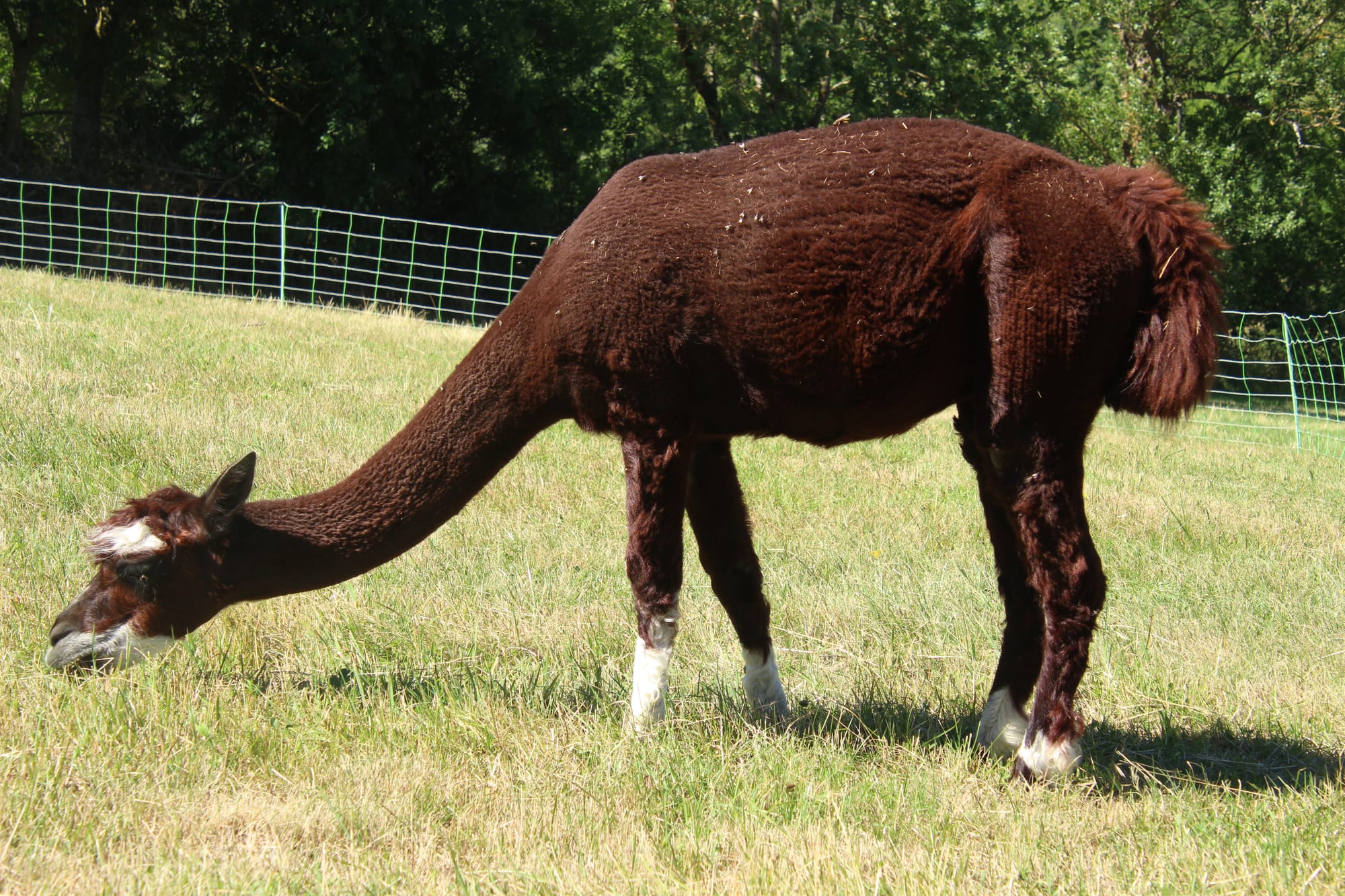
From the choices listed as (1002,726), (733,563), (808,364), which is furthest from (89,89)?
(1002,726)

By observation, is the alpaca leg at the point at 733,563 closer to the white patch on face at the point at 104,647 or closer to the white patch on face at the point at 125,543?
the white patch on face at the point at 125,543

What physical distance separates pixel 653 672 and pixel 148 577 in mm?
1934

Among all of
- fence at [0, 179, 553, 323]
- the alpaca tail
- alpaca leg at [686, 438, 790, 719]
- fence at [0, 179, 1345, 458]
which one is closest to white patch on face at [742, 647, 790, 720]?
alpaca leg at [686, 438, 790, 719]

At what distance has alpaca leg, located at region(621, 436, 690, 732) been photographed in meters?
4.36

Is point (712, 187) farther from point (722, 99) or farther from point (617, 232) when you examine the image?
point (722, 99)

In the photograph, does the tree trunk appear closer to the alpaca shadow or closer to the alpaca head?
the alpaca head

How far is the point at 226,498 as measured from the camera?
4.53 m

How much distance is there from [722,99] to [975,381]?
87.7 feet

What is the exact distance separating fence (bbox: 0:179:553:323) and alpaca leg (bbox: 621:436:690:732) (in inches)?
634

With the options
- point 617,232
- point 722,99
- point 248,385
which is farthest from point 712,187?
point 722,99

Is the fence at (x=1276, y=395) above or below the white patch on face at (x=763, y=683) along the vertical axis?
below

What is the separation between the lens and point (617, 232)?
434cm

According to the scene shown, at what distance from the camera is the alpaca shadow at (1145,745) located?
4.44m

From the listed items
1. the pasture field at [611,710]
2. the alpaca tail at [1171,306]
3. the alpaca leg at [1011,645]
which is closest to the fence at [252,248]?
the pasture field at [611,710]
